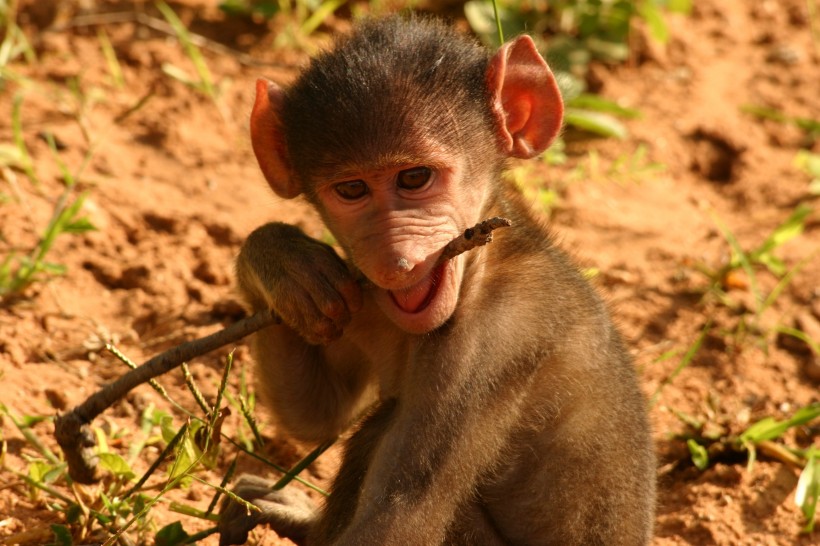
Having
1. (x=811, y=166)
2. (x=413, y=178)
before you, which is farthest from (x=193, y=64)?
(x=811, y=166)

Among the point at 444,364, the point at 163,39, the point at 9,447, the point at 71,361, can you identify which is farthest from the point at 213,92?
the point at 444,364

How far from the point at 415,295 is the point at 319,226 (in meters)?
2.70

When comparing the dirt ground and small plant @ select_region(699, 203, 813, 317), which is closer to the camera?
the dirt ground

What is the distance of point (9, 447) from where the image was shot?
501 centimetres

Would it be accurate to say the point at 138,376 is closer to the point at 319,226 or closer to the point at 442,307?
the point at 442,307

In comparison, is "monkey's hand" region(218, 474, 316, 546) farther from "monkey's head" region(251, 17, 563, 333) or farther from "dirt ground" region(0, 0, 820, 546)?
"monkey's head" region(251, 17, 563, 333)

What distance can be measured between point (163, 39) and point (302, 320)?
4.41m

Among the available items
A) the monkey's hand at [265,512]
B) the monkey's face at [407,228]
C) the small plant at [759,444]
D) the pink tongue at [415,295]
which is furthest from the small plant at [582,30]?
the pink tongue at [415,295]

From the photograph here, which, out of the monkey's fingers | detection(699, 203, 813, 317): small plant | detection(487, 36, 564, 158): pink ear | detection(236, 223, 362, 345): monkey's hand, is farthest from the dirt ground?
the monkey's fingers

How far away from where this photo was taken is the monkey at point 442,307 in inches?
160

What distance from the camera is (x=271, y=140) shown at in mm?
4660

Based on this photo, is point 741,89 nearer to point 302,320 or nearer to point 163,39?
point 163,39

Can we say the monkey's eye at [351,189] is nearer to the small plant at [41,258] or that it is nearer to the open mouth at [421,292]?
the open mouth at [421,292]

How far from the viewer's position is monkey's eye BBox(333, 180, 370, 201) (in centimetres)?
430
